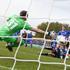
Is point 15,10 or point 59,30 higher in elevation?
point 15,10

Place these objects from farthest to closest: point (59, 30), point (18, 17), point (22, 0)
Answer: point (59, 30) < point (18, 17) < point (22, 0)

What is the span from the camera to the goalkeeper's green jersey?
7062 mm

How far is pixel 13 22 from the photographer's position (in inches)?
288

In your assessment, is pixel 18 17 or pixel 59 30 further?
pixel 59 30

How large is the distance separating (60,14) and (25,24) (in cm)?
92

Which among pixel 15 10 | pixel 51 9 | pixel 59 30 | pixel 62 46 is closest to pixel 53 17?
pixel 51 9

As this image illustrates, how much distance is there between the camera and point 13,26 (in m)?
7.43

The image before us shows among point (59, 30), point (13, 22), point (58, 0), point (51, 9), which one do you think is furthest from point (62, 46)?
point (58, 0)

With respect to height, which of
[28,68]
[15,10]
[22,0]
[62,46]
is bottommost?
[62,46]

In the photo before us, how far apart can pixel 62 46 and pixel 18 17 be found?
2699 millimetres

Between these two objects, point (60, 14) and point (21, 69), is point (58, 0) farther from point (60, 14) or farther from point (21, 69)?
point (21, 69)

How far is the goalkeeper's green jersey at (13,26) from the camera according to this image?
23.2ft

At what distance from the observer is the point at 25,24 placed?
695cm

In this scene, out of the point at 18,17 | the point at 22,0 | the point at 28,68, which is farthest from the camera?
the point at 18,17
